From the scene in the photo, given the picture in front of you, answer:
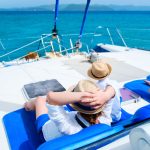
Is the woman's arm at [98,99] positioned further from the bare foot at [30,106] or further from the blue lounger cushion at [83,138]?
the bare foot at [30,106]

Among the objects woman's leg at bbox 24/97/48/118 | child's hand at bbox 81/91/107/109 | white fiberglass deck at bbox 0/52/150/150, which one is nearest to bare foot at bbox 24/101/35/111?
woman's leg at bbox 24/97/48/118

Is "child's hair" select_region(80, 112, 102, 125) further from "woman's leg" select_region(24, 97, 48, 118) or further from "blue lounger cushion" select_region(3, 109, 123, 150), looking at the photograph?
"woman's leg" select_region(24, 97, 48, 118)

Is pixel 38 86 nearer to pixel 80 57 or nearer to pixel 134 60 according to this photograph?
pixel 80 57

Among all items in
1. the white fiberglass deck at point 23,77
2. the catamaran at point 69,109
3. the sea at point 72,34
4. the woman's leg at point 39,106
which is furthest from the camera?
the sea at point 72,34

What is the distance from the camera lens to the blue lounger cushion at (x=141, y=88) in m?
2.79

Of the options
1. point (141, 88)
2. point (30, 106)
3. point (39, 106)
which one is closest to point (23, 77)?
point (30, 106)

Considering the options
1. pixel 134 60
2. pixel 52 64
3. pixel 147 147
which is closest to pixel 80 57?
pixel 52 64

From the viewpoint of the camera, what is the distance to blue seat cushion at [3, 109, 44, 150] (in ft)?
6.50

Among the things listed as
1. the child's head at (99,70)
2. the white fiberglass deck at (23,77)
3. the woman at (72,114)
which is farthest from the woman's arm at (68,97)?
the white fiberglass deck at (23,77)

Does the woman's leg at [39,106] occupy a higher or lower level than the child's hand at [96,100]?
lower

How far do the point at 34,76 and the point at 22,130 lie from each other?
5.02ft

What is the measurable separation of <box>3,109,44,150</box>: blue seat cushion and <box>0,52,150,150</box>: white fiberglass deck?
7cm

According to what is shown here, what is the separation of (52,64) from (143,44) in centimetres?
1168

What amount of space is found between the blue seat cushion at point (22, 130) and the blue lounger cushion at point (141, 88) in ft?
3.83
